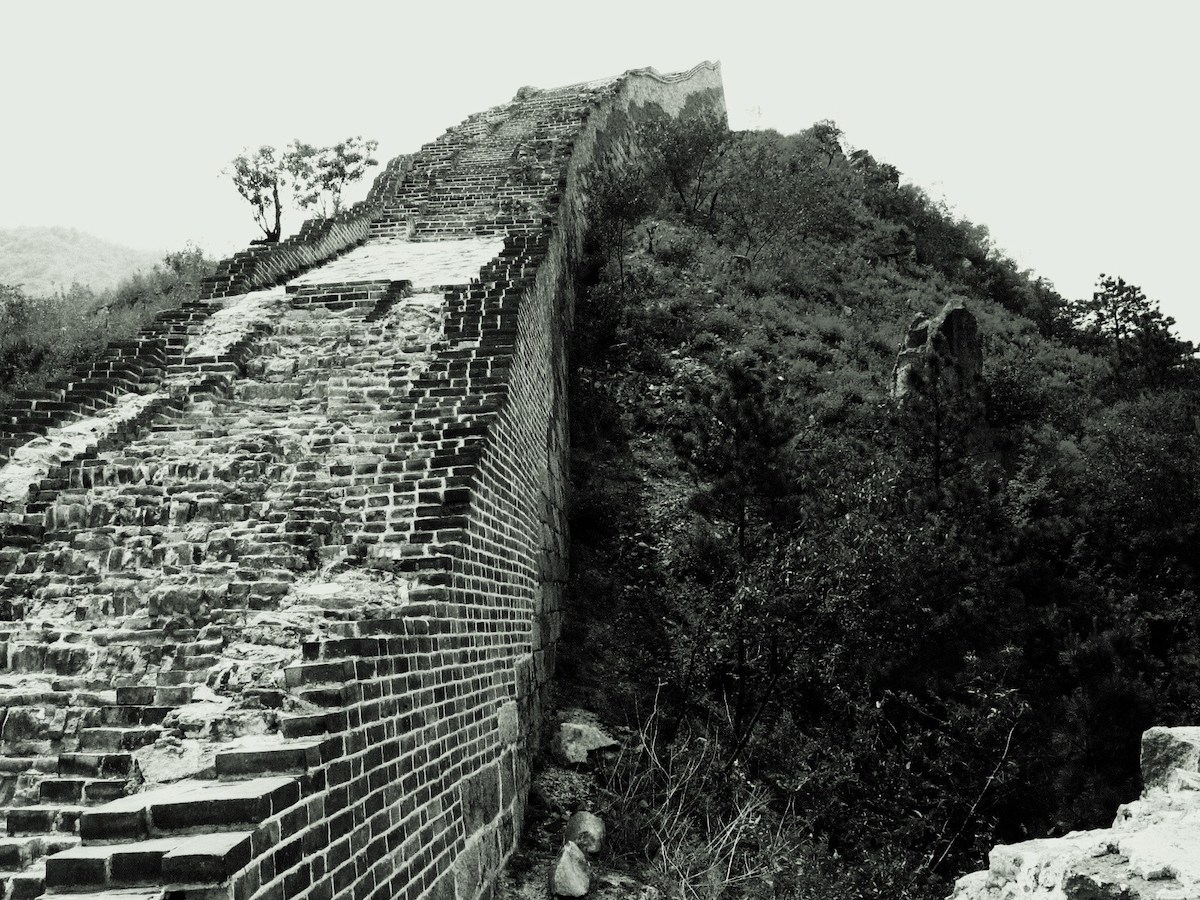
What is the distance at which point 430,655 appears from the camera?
4.84 meters

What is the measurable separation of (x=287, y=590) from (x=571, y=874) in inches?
113

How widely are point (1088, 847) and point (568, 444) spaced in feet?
29.8

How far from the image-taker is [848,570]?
873 centimetres

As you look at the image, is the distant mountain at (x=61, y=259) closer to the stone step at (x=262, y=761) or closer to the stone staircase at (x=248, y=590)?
the stone staircase at (x=248, y=590)

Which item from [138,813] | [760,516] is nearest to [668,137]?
[760,516]

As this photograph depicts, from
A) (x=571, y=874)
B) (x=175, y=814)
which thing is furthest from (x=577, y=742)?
(x=175, y=814)

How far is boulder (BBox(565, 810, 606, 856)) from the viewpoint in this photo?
6.54m

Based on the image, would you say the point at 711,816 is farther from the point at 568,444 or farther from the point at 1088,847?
the point at 568,444

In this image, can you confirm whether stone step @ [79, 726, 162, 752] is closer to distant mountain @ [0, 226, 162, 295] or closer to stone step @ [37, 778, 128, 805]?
stone step @ [37, 778, 128, 805]

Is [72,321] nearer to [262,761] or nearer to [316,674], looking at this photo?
[316,674]

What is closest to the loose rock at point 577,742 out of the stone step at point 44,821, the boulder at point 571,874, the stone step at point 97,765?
the boulder at point 571,874

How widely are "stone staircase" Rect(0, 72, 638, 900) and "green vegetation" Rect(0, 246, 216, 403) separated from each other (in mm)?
7234

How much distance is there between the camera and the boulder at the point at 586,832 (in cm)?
654

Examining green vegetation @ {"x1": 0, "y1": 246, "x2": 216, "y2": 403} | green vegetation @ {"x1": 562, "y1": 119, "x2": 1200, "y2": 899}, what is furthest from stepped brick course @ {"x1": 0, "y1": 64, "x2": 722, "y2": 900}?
green vegetation @ {"x1": 0, "y1": 246, "x2": 216, "y2": 403}
